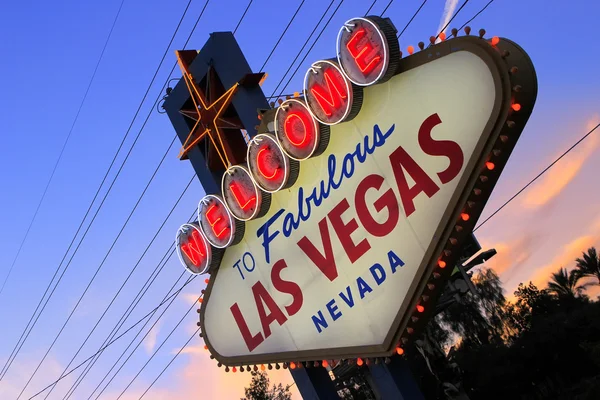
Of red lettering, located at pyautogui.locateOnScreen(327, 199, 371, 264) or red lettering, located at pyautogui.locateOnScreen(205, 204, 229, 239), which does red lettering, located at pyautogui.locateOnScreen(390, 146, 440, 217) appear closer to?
red lettering, located at pyautogui.locateOnScreen(327, 199, 371, 264)

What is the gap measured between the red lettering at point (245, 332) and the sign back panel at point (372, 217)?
2 cm

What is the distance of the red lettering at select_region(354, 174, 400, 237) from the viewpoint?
29.4 ft

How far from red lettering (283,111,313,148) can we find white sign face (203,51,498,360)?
1.42 ft

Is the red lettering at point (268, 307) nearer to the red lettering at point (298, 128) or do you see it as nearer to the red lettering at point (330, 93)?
the red lettering at point (298, 128)

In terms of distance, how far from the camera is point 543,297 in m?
49.3

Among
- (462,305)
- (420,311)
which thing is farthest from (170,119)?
(462,305)

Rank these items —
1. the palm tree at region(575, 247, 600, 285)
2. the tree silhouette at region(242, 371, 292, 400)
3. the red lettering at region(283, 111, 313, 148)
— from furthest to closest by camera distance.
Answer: the palm tree at region(575, 247, 600, 285) < the tree silhouette at region(242, 371, 292, 400) < the red lettering at region(283, 111, 313, 148)

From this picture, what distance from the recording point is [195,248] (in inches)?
503

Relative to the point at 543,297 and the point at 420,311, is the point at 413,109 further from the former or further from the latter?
the point at 543,297

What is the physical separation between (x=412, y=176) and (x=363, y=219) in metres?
1.21

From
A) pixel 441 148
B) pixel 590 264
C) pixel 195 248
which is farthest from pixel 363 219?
pixel 590 264

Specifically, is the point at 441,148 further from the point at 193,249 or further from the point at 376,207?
the point at 193,249

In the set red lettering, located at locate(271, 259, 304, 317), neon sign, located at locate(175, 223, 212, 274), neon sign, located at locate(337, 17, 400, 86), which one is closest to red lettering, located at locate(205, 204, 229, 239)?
neon sign, located at locate(175, 223, 212, 274)

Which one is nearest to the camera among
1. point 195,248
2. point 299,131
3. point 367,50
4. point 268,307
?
point 367,50
